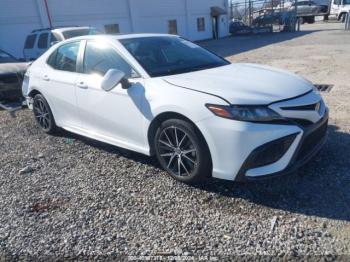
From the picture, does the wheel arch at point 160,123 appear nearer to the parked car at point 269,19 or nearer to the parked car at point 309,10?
the parked car at point 269,19

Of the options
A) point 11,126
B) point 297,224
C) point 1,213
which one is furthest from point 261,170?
point 11,126

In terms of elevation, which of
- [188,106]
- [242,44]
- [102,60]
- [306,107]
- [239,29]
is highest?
[102,60]

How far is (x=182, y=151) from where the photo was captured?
3.50 m

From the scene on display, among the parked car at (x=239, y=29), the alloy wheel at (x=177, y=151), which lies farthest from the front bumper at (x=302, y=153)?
the parked car at (x=239, y=29)

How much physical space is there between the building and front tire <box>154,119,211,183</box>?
1544 cm

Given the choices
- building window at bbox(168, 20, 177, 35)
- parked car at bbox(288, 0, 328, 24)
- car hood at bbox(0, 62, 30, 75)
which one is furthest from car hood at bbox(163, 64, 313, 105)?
parked car at bbox(288, 0, 328, 24)

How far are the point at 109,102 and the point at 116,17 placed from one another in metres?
19.1

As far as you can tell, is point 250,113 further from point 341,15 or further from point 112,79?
point 341,15

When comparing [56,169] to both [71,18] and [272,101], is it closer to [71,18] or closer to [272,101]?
[272,101]

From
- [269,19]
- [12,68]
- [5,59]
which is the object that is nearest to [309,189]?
[12,68]

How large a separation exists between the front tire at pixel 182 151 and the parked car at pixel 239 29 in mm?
30788

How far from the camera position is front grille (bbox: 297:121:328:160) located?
10.5 ft

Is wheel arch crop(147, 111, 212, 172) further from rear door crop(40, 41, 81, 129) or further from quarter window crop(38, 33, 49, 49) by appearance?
quarter window crop(38, 33, 49, 49)

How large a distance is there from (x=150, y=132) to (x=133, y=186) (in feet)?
2.06
